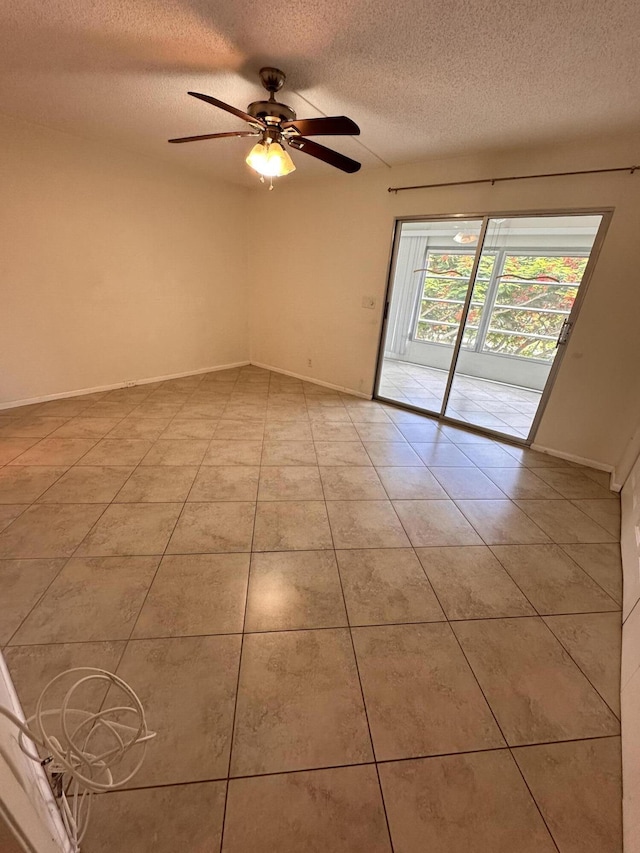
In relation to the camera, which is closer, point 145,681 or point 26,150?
point 145,681

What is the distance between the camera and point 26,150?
2936 mm

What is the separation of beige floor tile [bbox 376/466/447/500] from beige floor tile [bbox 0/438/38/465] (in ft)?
9.25

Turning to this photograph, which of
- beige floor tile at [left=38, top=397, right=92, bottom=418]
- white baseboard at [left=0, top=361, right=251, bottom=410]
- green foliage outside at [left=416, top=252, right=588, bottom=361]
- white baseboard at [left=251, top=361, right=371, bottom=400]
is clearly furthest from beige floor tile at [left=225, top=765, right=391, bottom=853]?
green foliage outside at [left=416, top=252, right=588, bottom=361]

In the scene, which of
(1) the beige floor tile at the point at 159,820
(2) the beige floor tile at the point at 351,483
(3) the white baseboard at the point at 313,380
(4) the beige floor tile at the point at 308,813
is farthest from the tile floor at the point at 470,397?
(1) the beige floor tile at the point at 159,820

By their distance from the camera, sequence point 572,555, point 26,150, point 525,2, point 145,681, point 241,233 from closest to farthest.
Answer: point 145,681 < point 525,2 < point 572,555 < point 26,150 < point 241,233

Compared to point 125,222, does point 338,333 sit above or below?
below

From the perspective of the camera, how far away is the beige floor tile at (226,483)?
228cm

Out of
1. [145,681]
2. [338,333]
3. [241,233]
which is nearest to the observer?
[145,681]

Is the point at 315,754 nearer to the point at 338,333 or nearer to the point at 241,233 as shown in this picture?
the point at 338,333

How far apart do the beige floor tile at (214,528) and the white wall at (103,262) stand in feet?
8.97

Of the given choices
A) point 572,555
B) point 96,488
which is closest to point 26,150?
point 96,488

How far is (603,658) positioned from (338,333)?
149 inches

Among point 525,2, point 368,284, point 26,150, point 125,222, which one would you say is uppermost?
point 525,2

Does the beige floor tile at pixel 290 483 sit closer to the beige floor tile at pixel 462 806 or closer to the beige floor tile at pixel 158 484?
the beige floor tile at pixel 158 484
